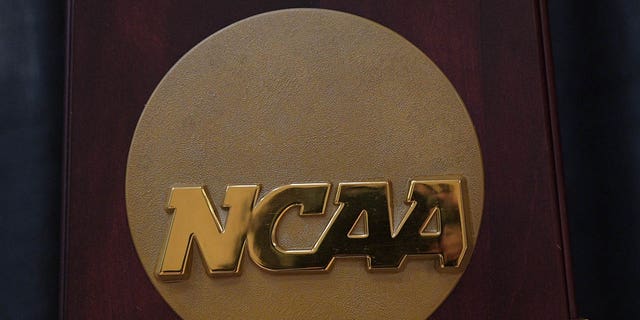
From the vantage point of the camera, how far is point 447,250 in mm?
587

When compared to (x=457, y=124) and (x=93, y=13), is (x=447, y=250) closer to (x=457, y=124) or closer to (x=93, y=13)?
(x=457, y=124)

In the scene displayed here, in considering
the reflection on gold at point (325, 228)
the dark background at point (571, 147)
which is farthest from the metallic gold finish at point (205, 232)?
the dark background at point (571, 147)

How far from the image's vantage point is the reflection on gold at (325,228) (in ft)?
1.93

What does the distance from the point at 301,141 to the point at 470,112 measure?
17 cm

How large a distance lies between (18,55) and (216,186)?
41cm

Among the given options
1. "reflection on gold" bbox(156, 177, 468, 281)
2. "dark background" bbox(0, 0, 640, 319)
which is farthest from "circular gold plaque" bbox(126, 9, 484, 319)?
"dark background" bbox(0, 0, 640, 319)

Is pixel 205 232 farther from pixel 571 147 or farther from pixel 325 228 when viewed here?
pixel 571 147

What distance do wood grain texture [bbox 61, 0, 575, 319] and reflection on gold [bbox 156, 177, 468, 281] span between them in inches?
1.3

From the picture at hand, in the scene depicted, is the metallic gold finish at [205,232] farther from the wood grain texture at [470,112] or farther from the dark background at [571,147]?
the dark background at [571,147]

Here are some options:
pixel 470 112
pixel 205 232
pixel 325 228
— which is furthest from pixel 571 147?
pixel 205 232

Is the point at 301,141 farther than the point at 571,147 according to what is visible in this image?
No

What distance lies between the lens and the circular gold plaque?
59cm

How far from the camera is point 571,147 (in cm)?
81

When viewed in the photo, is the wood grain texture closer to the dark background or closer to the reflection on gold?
the reflection on gold
